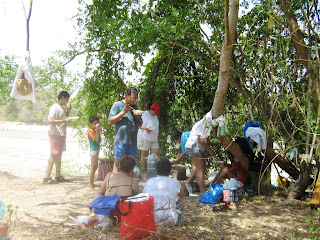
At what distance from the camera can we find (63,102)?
6.46 meters

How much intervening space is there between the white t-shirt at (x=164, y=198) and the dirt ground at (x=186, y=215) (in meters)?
0.15

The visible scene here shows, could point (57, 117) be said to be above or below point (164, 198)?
above

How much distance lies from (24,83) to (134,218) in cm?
275

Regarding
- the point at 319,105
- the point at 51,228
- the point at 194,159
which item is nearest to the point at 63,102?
the point at 194,159

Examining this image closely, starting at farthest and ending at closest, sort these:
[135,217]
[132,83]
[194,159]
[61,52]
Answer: [132,83], [61,52], [194,159], [135,217]

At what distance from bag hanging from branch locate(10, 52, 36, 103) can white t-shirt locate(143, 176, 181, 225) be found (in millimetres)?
2310

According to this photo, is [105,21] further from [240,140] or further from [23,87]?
[240,140]

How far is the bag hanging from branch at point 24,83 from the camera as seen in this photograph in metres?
4.89

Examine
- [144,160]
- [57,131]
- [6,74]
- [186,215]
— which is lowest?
[186,215]

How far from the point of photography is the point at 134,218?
3381 mm

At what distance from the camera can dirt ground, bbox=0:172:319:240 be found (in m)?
3.60

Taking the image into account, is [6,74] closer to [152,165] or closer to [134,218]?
[152,165]

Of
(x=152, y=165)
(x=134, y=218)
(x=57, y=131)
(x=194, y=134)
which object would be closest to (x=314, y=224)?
(x=194, y=134)

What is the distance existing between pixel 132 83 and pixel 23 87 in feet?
10.4
